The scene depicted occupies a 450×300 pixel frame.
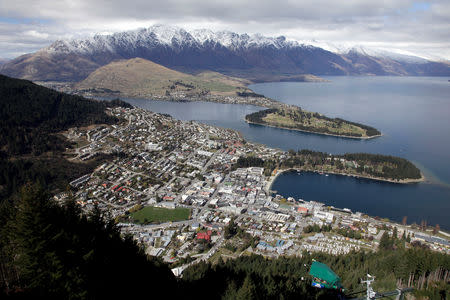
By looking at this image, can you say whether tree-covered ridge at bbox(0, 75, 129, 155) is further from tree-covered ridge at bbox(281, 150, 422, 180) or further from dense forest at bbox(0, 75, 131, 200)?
tree-covered ridge at bbox(281, 150, 422, 180)

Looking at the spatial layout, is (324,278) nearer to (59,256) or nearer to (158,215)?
(59,256)

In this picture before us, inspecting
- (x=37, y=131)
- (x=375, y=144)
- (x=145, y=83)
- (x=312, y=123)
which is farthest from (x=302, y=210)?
(x=145, y=83)

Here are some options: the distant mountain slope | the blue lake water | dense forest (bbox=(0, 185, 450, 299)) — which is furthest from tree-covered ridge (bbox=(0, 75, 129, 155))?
the distant mountain slope

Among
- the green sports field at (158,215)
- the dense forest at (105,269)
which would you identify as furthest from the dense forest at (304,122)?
the dense forest at (105,269)

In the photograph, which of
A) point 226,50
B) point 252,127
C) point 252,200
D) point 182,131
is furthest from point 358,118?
point 226,50

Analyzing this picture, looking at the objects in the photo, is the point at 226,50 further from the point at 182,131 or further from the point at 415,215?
the point at 415,215

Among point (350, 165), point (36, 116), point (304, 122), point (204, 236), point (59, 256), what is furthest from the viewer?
point (304, 122)
